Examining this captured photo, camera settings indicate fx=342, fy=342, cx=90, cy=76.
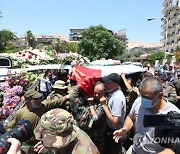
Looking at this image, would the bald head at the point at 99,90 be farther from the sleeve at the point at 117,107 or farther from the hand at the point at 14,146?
the hand at the point at 14,146

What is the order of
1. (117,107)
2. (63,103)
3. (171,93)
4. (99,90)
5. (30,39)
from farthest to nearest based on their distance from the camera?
(30,39), (171,93), (63,103), (99,90), (117,107)

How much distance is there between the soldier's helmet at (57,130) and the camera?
229cm

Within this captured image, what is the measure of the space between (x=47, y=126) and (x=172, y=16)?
91309 millimetres

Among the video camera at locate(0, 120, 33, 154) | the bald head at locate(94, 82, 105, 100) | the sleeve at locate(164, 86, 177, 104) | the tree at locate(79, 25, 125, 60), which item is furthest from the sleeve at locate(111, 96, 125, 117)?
the tree at locate(79, 25, 125, 60)

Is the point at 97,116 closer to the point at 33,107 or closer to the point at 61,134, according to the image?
the point at 33,107

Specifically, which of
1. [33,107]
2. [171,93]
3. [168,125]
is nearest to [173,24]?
[171,93]

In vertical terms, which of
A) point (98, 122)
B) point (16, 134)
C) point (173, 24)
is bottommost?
point (98, 122)

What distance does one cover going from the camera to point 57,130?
2.29m

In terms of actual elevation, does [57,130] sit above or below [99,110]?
above

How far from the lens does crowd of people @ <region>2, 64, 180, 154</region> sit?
235cm

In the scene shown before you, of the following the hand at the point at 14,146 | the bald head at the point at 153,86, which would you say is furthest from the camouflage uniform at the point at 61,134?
the bald head at the point at 153,86

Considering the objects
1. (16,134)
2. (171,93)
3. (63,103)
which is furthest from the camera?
(171,93)

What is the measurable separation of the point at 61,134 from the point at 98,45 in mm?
57437

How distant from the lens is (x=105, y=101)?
426 centimetres
